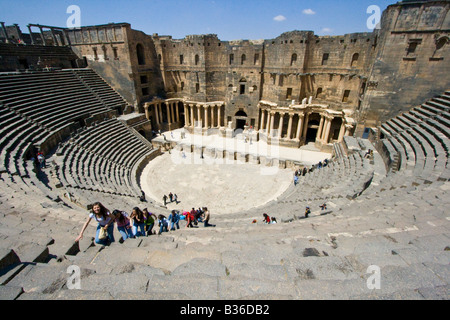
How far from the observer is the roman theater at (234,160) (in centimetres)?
373

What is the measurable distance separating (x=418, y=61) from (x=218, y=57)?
1784 cm

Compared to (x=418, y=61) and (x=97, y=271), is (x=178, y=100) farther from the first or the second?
(x=97, y=271)

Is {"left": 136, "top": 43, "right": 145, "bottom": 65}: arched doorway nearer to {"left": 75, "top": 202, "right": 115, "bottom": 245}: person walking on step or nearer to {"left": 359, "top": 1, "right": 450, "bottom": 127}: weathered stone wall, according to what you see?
{"left": 359, "top": 1, "right": 450, "bottom": 127}: weathered stone wall

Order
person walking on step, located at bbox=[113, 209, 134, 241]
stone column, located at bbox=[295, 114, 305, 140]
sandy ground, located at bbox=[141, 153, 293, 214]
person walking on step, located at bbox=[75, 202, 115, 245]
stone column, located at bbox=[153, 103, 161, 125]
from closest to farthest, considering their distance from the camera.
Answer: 1. person walking on step, located at bbox=[75, 202, 115, 245]
2. person walking on step, located at bbox=[113, 209, 134, 241]
3. sandy ground, located at bbox=[141, 153, 293, 214]
4. stone column, located at bbox=[295, 114, 305, 140]
5. stone column, located at bbox=[153, 103, 161, 125]

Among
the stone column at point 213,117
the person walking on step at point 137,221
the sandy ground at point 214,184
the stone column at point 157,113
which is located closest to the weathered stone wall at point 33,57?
the stone column at point 157,113

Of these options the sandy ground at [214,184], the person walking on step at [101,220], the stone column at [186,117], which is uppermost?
the person walking on step at [101,220]

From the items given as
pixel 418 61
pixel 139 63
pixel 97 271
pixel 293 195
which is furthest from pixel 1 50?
pixel 418 61

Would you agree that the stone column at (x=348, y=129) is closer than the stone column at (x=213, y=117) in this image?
Yes

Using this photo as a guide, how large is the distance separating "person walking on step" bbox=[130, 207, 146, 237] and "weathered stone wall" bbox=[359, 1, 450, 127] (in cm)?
1858

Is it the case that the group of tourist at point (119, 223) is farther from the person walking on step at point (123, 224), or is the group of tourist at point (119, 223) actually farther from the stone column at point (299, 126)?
the stone column at point (299, 126)

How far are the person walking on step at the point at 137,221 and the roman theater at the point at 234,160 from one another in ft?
1.95

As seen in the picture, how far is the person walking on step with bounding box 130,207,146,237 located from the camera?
21.2 ft

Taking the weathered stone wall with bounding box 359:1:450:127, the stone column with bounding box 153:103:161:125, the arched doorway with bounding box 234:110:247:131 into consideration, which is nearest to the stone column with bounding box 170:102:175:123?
the stone column with bounding box 153:103:161:125

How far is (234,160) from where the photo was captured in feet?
69.9
